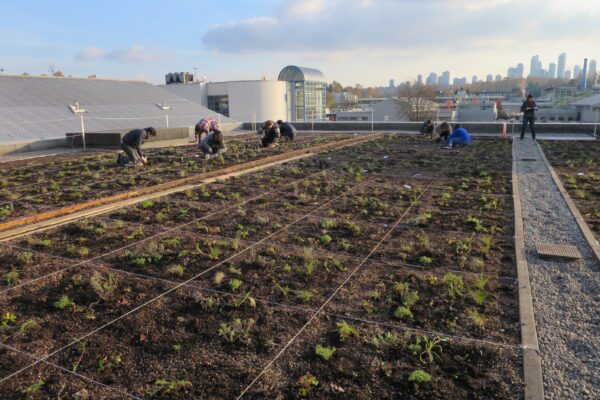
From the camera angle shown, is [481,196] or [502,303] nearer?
[502,303]

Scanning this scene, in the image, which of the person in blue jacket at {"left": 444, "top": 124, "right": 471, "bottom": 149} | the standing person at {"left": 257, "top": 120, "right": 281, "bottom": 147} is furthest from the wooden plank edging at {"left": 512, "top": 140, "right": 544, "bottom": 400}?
the standing person at {"left": 257, "top": 120, "right": 281, "bottom": 147}

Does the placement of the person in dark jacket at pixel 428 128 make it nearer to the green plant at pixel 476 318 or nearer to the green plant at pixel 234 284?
the green plant at pixel 476 318

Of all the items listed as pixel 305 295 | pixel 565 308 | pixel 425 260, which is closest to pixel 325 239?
pixel 425 260

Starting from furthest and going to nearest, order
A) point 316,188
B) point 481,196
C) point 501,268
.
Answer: point 316,188 < point 481,196 < point 501,268

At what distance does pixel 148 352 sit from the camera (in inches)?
126

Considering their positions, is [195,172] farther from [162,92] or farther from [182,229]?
[162,92]

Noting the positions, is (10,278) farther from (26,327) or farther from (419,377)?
(419,377)

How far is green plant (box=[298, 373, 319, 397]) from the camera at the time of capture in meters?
2.73

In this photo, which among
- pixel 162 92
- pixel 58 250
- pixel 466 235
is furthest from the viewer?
pixel 162 92

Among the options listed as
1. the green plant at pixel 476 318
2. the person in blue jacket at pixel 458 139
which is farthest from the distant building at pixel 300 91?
the green plant at pixel 476 318

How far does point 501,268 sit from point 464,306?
107 cm

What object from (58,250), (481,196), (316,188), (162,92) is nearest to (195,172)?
(316,188)

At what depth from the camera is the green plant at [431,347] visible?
3.06 meters

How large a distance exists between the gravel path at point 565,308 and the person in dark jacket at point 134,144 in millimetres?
8135
